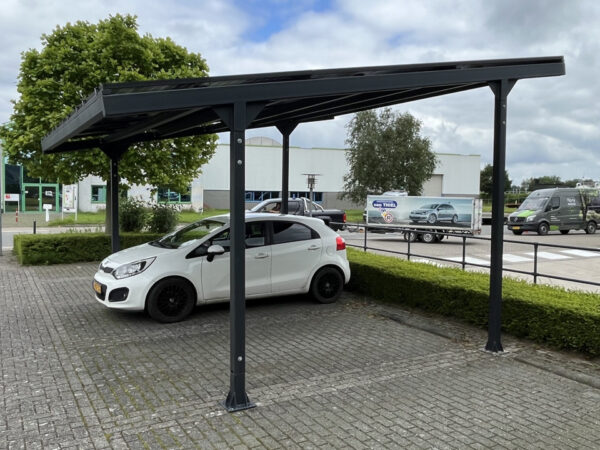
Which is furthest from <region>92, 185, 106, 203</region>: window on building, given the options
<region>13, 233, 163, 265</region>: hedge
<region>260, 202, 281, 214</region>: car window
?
<region>13, 233, 163, 265</region>: hedge

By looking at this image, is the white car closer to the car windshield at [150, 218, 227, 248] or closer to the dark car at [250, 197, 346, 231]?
the car windshield at [150, 218, 227, 248]

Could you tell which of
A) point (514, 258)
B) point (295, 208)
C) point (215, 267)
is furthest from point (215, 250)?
point (295, 208)

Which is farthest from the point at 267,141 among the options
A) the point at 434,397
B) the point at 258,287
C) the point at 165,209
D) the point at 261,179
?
the point at 434,397

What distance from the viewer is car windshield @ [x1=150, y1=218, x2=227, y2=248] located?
25.4 feet

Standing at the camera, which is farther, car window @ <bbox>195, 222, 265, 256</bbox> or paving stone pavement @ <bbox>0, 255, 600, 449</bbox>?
car window @ <bbox>195, 222, 265, 256</bbox>

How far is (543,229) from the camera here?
27250 millimetres

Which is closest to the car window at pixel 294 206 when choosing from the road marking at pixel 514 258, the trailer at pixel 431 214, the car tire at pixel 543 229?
the trailer at pixel 431 214

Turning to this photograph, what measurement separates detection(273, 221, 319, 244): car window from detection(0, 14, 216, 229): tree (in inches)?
257

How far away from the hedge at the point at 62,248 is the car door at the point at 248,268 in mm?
7198

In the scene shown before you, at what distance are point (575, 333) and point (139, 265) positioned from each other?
5538 millimetres

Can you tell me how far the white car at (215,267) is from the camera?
279 inches

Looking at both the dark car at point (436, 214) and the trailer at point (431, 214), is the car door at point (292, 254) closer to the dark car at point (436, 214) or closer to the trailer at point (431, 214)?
the trailer at point (431, 214)

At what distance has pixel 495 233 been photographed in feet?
19.9

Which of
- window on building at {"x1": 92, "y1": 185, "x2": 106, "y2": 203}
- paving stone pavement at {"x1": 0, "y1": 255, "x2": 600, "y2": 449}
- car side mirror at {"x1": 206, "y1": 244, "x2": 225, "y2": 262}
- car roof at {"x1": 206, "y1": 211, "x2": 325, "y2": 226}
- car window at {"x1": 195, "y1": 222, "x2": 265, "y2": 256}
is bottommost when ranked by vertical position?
paving stone pavement at {"x1": 0, "y1": 255, "x2": 600, "y2": 449}
